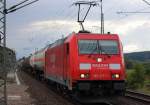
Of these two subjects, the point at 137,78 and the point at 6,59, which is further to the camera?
the point at 137,78

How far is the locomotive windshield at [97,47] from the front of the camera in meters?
20.4

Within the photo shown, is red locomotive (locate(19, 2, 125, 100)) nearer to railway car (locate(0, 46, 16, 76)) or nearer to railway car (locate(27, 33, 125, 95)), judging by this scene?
railway car (locate(27, 33, 125, 95))

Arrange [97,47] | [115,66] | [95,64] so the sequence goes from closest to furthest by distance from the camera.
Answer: [95,64], [115,66], [97,47]

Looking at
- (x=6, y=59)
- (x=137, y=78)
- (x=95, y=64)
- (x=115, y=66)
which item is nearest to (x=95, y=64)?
(x=95, y=64)

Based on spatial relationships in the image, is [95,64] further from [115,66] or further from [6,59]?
[6,59]

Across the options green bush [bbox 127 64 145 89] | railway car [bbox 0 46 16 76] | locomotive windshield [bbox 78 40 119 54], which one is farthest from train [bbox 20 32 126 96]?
green bush [bbox 127 64 145 89]

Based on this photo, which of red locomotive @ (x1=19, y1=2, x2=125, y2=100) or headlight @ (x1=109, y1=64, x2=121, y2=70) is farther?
headlight @ (x1=109, y1=64, x2=121, y2=70)

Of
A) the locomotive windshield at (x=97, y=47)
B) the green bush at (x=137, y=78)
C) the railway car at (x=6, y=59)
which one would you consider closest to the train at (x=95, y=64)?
the locomotive windshield at (x=97, y=47)

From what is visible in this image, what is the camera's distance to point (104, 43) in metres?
20.7

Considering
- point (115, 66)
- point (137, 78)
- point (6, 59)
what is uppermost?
point (6, 59)

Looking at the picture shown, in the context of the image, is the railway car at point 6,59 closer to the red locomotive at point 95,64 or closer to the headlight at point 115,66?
the red locomotive at point 95,64

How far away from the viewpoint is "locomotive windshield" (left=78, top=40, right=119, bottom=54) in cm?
2041

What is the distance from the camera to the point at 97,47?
2055 cm

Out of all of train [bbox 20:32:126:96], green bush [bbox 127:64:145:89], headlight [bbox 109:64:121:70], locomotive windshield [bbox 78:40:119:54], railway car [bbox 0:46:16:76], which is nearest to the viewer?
railway car [bbox 0:46:16:76]
